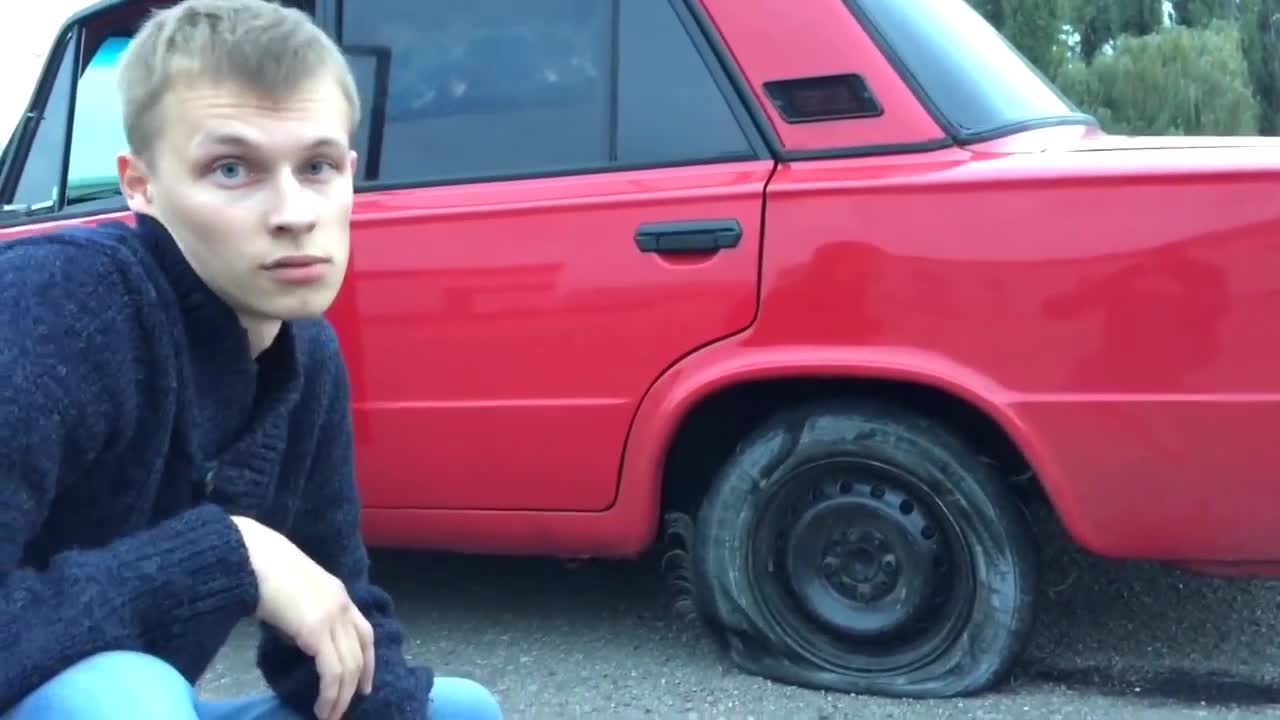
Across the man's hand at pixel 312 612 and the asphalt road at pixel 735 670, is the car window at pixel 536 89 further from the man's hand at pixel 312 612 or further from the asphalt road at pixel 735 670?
the man's hand at pixel 312 612

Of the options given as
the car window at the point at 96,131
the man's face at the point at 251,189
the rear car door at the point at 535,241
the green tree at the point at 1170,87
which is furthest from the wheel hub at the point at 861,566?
the green tree at the point at 1170,87

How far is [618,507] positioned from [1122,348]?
1.14 metres

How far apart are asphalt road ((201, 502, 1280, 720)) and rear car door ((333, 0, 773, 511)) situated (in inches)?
17.7

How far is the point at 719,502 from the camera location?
3.13 meters

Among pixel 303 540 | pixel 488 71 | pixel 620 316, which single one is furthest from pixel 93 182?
pixel 303 540

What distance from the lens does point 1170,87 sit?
43.1 feet

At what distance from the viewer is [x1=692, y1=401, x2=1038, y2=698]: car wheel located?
2.97m

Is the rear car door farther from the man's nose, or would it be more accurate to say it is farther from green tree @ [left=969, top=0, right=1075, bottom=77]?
green tree @ [left=969, top=0, right=1075, bottom=77]

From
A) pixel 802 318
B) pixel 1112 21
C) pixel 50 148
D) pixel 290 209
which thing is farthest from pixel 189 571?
pixel 1112 21

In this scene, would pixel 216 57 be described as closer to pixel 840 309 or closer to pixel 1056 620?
pixel 840 309

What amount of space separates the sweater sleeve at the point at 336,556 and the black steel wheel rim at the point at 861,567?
4.88 ft

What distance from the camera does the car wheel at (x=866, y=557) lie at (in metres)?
2.97

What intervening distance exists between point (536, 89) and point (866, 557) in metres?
1.33

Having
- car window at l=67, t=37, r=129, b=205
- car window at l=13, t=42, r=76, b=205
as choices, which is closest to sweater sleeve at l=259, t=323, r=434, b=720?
car window at l=67, t=37, r=129, b=205
